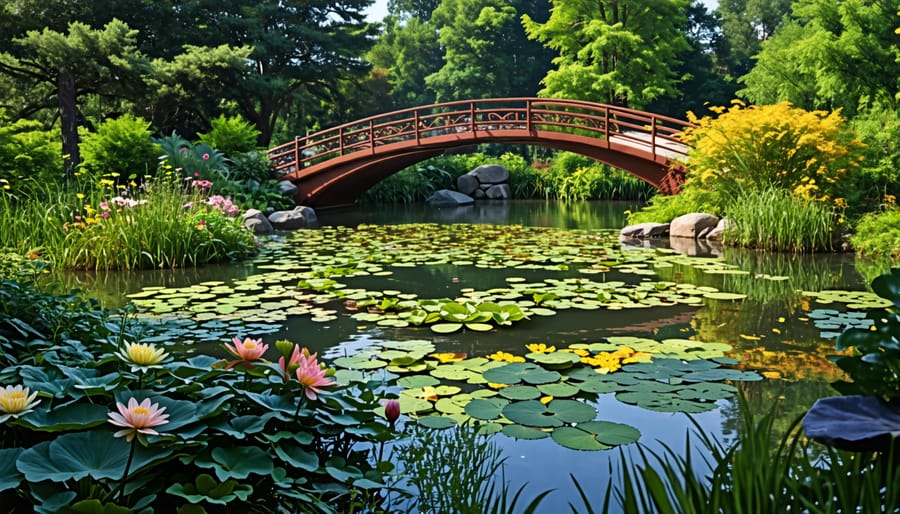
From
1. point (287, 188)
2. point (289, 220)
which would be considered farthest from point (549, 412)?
point (287, 188)

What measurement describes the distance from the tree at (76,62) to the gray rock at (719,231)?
34.1 ft

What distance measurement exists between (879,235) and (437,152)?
934 cm

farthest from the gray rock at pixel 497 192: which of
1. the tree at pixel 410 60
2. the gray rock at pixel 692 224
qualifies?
the tree at pixel 410 60

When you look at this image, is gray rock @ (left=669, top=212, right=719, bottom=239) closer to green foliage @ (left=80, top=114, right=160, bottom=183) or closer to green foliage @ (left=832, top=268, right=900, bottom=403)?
green foliage @ (left=832, top=268, right=900, bottom=403)

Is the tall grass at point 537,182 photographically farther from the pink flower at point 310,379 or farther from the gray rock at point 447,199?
the pink flower at point 310,379

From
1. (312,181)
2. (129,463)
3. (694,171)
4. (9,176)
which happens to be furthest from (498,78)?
(129,463)

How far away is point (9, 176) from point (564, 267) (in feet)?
19.3

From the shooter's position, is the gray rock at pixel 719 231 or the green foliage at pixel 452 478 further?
the gray rock at pixel 719 231

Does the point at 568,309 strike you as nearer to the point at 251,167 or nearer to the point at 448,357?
the point at 448,357

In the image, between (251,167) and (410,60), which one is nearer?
(251,167)

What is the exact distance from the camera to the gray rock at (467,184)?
66.7 ft

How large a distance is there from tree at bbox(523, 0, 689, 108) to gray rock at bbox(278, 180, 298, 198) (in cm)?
798

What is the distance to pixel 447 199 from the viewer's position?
18.2 meters

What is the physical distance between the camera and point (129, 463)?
155 centimetres
